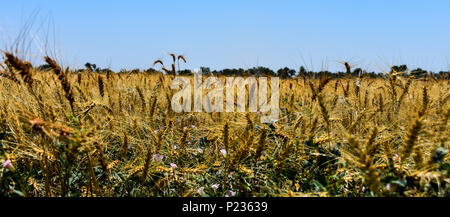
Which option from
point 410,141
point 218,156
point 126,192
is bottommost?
point 126,192

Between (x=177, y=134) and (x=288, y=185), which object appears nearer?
(x=288, y=185)

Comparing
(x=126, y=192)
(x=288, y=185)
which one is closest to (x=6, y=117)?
(x=126, y=192)

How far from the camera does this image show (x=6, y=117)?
5.28 ft

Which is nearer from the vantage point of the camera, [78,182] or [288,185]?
[288,185]

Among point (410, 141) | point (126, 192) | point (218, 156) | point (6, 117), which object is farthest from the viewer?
point (218, 156)
